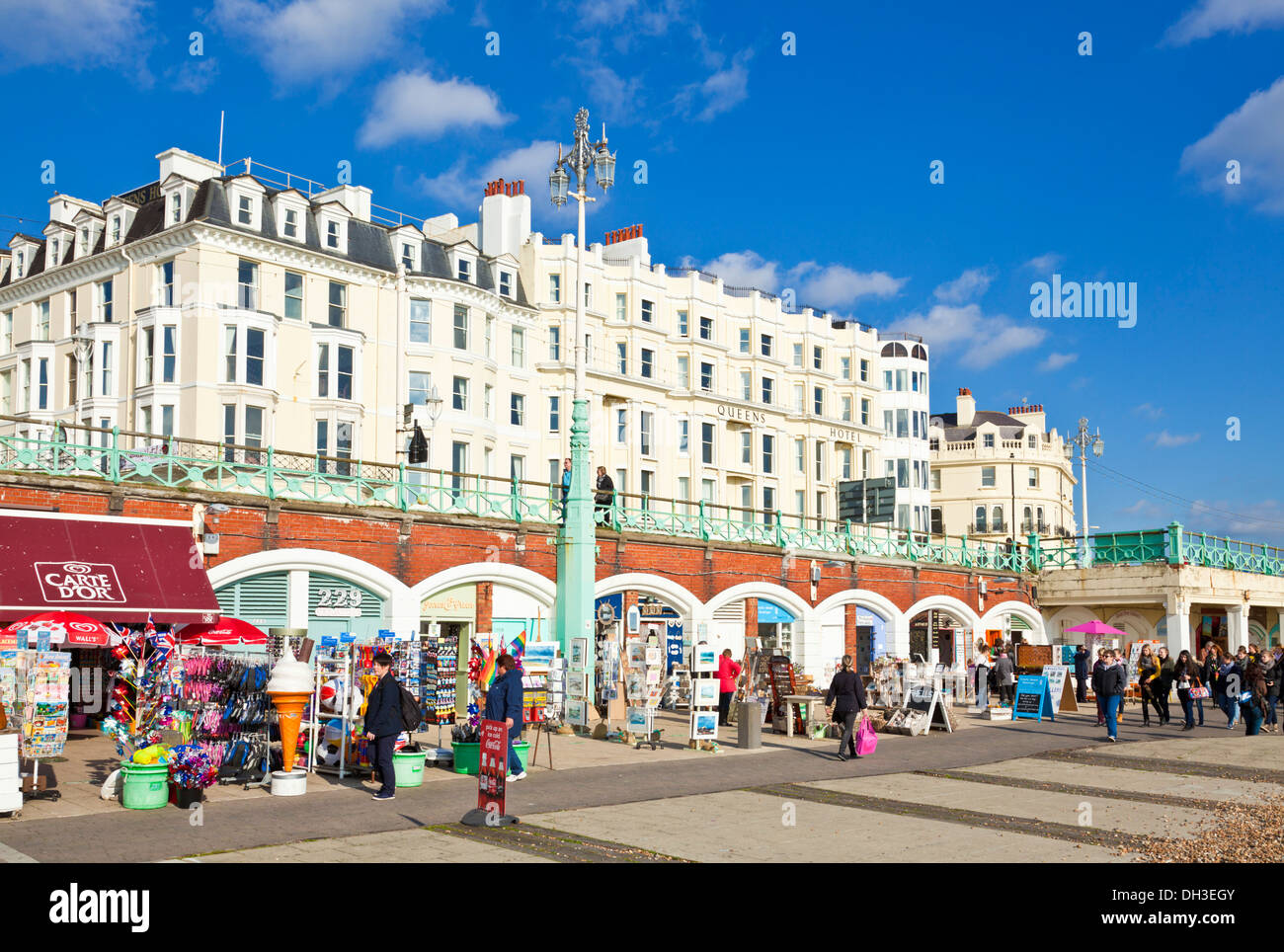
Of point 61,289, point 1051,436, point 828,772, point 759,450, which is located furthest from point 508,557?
point 1051,436

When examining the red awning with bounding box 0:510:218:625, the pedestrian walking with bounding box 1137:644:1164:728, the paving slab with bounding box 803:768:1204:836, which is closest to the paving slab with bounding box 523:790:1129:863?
the paving slab with bounding box 803:768:1204:836

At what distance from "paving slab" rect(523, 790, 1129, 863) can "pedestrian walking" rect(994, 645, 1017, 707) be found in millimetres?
16808

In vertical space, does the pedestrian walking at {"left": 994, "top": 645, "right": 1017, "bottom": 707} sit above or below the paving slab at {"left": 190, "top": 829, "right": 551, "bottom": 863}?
below

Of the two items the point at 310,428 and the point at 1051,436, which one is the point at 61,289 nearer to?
the point at 310,428

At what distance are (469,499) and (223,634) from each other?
2011cm

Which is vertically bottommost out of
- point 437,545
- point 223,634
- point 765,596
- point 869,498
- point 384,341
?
point 765,596

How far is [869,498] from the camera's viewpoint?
53.2 metres

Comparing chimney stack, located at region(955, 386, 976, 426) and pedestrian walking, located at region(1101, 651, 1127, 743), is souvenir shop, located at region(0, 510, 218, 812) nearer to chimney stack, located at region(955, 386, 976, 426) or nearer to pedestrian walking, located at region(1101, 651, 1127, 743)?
pedestrian walking, located at region(1101, 651, 1127, 743)

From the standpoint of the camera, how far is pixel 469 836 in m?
10.5

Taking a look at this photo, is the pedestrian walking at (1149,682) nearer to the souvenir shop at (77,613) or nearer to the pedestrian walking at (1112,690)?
the pedestrian walking at (1112,690)

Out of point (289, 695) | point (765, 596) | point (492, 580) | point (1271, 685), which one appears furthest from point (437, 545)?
point (1271, 685)

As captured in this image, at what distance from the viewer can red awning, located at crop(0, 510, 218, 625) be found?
54.9 feet

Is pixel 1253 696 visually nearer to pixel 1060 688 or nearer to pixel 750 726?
pixel 1060 688

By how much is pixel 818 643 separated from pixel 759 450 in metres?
23.5
